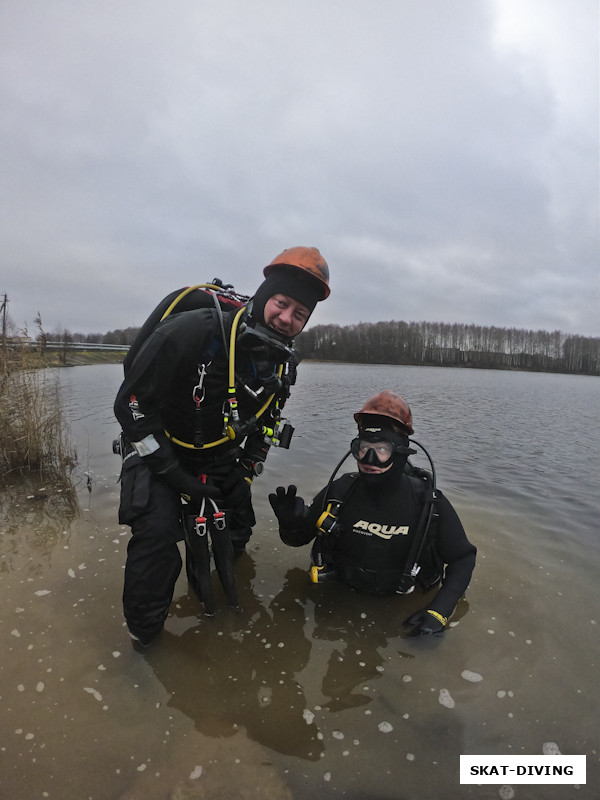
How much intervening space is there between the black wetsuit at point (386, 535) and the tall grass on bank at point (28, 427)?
480 centimetres

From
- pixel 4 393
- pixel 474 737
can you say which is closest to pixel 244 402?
pixel 474 737

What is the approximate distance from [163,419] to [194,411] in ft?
0.99

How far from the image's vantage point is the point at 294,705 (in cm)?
255

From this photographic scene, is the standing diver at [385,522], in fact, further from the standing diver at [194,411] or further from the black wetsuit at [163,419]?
the black wetsuit at [163,419]

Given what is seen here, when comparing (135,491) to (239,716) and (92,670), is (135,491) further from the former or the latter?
(239,716)

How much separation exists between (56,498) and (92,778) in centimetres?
447

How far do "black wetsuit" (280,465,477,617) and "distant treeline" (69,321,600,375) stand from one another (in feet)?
239

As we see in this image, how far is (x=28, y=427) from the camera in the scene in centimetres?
661

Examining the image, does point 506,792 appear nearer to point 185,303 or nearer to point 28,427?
point 185,303

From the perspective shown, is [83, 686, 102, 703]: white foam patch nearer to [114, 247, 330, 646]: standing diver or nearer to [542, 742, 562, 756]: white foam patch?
[114, 247, 330, 646]: standing diver

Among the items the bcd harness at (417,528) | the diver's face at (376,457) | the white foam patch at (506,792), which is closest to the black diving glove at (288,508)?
the bcd harness at (417,528)

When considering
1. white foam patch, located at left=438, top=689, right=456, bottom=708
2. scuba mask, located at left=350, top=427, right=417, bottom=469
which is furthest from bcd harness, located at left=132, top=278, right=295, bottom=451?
white foam patch, located at left=438, top=689, right=456, bottom=708

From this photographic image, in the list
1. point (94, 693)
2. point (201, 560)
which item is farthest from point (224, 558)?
point (94, 693)

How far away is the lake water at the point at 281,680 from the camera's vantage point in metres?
2.14
